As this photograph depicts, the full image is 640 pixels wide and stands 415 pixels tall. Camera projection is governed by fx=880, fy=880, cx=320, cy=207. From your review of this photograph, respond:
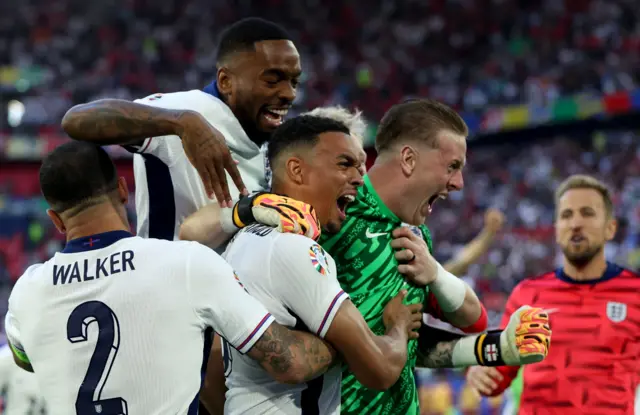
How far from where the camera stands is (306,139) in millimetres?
3400

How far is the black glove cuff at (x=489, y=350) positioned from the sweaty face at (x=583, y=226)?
6.34ft

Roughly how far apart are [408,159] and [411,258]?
17.6 inches

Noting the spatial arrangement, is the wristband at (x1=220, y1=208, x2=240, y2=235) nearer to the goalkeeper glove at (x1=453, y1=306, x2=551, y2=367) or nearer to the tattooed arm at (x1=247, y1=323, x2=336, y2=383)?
the tattooed arm at (x1=247, y1=323, x2=336, y2=383)

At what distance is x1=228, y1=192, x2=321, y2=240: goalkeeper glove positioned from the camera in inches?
120

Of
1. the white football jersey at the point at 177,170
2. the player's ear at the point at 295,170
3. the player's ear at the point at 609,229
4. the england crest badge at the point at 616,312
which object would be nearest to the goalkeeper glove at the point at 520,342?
the player's ear at the point at 295,170

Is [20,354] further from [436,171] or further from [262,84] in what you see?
[436,171]

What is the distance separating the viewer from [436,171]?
3.72 meters

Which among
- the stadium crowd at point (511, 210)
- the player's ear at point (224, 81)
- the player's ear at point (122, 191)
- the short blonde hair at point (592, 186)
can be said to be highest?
the stadium crowd at point (511, 210)

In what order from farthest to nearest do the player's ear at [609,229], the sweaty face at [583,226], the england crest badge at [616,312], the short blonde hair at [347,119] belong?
the player's ear at [609,229]
the sweaty face at [583,226]
the england crest badge at [616,312]
the short blonde hair at [347,119]

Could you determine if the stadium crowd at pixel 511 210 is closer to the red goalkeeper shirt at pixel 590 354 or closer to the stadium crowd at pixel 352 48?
the stadium crowd at pixel 352 48

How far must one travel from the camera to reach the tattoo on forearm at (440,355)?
12.8 feet

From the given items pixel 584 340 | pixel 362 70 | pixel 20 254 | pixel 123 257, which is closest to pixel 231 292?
pixel 123 257

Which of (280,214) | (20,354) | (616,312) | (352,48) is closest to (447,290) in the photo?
(280,214)

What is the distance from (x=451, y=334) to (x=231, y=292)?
4.71 ft
